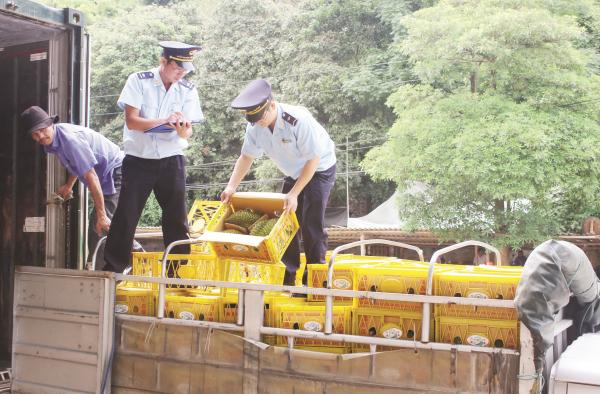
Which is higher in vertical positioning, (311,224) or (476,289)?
(311,224)

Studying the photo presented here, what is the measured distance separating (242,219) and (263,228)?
0.78ft

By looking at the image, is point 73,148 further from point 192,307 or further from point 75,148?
point 192,307

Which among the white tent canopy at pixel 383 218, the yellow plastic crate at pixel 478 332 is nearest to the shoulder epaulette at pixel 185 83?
the yellow plastic crate at pixel 478 332

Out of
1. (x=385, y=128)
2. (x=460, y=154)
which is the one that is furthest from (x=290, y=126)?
(x=385, y=128)

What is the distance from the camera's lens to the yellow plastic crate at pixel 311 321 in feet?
13.2

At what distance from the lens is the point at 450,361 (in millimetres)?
3523

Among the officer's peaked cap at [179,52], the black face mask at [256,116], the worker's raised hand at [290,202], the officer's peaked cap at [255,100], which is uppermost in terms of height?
the officer's peaked cap at [179,52]

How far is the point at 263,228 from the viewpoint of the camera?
474 cm

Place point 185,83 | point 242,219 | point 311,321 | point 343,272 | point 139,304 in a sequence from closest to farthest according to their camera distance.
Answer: point 311,321 < point 343,272 < point 139,304 < point 242,219 < point 185,83

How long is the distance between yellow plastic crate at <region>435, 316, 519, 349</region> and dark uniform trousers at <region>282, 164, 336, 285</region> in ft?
4.81

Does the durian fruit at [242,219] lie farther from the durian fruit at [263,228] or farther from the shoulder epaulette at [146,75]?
the shoulder epaulette at [146,75]

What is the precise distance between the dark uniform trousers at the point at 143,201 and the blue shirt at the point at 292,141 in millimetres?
583

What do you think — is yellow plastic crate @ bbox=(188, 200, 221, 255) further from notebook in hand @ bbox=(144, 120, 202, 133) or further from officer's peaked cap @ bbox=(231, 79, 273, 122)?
officer's peaked cap @ bbox=(231, 79, 273, 122)

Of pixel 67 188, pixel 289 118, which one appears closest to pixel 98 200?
pixel 67 188
